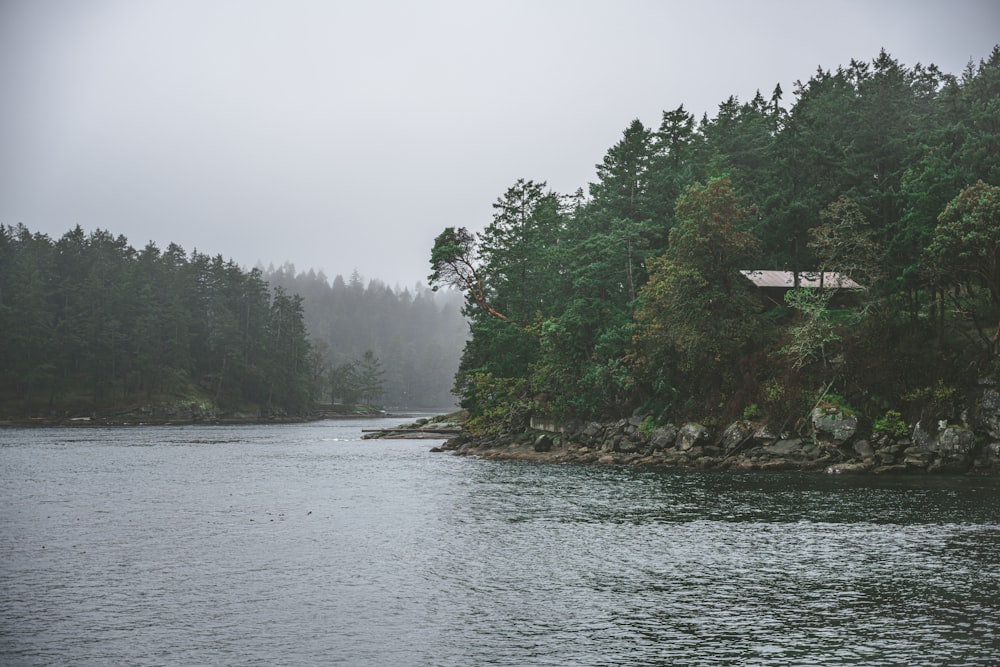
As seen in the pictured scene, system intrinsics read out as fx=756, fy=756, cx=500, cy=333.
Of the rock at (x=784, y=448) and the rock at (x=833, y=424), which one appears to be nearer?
the rock at (x=833, y=424)

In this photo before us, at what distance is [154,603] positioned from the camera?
2064 centimetres

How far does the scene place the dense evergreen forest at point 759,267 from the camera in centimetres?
5412

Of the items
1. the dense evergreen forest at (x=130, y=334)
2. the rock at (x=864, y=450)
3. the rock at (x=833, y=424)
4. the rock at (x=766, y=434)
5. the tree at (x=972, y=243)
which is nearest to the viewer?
the tree at (x=972, y=243)

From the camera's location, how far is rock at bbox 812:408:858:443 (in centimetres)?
5253

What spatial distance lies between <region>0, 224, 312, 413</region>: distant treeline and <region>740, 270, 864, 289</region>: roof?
118533 mm

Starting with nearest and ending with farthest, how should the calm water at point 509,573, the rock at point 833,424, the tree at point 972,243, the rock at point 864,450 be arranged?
the calm water at point 509,573, the tree at point 972,243, the rock at point 864,450, the rock at point 833,424

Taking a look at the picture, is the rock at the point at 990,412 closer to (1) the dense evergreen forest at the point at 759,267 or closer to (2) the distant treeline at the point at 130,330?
(1) the dense evergreen forest at the point at 759,267

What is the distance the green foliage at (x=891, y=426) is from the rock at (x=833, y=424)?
4.65ft

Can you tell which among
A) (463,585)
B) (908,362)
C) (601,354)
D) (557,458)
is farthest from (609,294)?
(463,585)

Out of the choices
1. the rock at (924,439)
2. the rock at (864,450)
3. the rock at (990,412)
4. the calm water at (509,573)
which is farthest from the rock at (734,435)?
the rock at (990,412)

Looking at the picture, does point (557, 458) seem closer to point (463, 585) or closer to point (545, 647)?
point (463, 585)

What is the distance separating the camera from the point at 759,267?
3000 inches

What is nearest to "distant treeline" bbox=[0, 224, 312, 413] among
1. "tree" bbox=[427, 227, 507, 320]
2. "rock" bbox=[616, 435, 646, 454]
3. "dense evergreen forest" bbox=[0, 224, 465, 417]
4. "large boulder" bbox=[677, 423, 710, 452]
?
"dense evergreen forest" bbox=[0, 224, 465, 417]

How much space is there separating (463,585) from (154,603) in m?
8.62
